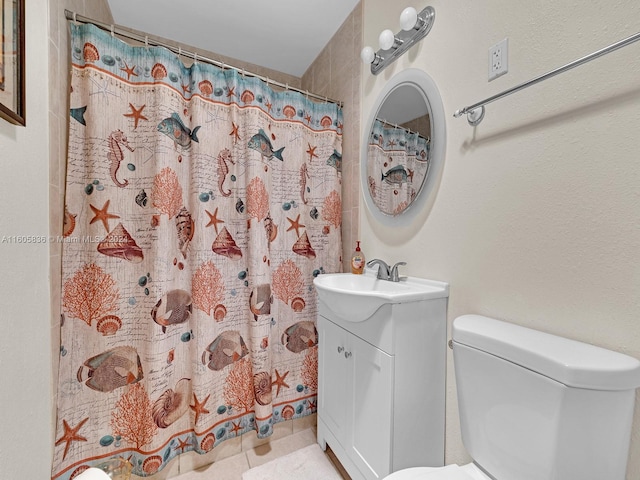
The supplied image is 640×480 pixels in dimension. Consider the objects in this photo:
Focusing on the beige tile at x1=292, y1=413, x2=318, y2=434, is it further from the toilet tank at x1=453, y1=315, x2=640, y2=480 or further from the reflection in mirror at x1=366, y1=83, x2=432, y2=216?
→ the reflection in mirror at x1=366, y1=83, x2=432, y2=216

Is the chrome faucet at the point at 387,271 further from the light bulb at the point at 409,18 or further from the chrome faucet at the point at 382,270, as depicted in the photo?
the light bulb at the point at 409,18

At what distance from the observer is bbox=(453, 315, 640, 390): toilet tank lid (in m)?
0.55

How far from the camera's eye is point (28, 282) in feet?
2.49

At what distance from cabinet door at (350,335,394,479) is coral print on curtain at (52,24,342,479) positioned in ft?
1.83

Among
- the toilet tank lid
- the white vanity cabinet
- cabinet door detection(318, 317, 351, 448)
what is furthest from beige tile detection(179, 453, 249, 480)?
the toilet tank lid

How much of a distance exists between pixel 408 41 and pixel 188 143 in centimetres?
119

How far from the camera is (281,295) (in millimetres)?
1592

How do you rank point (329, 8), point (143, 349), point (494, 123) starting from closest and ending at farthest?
point (494, 123)
point (143, 349)
point (329, 8)

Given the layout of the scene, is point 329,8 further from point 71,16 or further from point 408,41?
point 71,16

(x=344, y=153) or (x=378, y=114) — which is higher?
(x=378, y=114)

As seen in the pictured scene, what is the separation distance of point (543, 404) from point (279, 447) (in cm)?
143

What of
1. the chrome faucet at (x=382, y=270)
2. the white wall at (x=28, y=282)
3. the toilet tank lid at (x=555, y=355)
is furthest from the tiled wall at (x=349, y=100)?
the white wall at (x=28, y=282)

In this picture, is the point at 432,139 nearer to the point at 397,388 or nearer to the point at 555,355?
the point at 555,355

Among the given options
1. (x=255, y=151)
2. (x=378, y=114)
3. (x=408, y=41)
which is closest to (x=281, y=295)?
(x=255, y=151)
